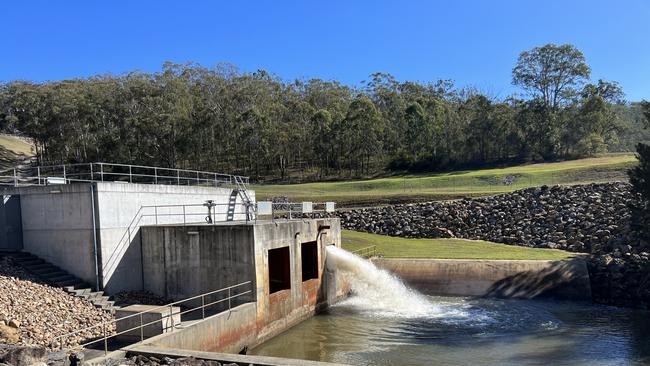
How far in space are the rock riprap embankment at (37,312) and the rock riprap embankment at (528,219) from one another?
2356 centimetres

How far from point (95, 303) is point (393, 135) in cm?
6574

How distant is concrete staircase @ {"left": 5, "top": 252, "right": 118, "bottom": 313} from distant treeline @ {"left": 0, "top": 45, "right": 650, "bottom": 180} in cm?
4437

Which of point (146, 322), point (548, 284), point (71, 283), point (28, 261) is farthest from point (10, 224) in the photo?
point (548, 284)

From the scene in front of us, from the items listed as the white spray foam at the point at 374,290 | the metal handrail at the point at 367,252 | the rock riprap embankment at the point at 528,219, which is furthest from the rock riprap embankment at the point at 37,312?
the rock riprap embankment at the point at 528,219

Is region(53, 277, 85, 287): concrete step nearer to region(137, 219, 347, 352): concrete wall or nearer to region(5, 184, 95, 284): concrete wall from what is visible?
region(5, 184, 95, 284): concrete wall

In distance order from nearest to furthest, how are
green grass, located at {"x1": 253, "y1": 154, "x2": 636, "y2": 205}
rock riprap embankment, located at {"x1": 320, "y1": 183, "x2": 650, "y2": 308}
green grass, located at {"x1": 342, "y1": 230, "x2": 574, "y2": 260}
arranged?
rock riprap embankment, located at {"x1": 320, "y1": 183, "x2": 650, "y2": 308} → green grass, located at {"x1": 342, "y1": 230, "x2": 574, "y2": 260} → green grass, located at {"x1": 253, "y1": 154, "x2": 636, "y2": 205}

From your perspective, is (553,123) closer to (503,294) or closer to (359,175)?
(359,175)

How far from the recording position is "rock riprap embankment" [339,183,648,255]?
30.6 metres

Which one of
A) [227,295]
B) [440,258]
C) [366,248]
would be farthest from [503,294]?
[227,295]

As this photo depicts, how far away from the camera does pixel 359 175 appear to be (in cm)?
7375

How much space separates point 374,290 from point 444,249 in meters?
7.11

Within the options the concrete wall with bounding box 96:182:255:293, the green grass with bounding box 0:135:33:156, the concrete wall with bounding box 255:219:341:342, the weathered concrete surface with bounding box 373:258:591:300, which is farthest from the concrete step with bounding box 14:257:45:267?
the green grass with bounding box 0:135:33:156

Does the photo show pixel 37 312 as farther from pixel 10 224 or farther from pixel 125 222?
pixel 10 224

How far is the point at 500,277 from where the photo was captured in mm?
24859
